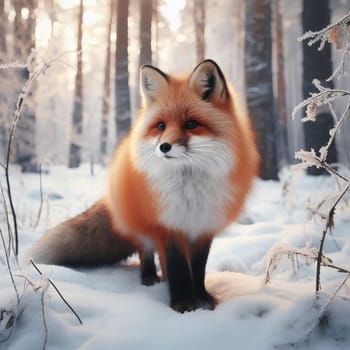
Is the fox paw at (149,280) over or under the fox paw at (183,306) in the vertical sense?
under

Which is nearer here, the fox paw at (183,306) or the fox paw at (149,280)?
the fox paw at (183,306)

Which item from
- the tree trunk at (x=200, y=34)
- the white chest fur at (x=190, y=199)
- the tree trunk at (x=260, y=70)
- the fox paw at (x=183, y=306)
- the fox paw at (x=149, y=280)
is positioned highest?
the tree trunk at (x=200, y=34)

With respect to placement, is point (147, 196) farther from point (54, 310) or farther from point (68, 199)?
point (68, 199)

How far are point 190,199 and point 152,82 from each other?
85 centimetres

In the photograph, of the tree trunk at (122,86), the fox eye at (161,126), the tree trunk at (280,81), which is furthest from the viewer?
the tree trunk at (280,81)

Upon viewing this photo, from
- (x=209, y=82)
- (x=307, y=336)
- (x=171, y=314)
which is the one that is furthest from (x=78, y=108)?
(x=307, y=336)

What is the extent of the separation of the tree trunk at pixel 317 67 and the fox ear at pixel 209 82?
5126 mm

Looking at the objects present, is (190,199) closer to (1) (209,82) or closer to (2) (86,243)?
(1) (209,82)

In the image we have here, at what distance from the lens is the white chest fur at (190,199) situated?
2.32 meters

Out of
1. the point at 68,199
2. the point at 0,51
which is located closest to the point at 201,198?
the point at 0,51

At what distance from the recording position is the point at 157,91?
2.54 meters

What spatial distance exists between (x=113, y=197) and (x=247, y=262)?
1412 millimetres

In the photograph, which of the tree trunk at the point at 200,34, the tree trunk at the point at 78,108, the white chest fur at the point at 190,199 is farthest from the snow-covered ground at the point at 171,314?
the tree trunk at the point at 200,34

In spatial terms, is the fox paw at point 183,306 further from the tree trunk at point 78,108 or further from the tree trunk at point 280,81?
the tree trunk at point 280,81
